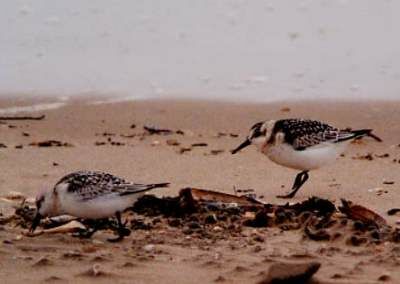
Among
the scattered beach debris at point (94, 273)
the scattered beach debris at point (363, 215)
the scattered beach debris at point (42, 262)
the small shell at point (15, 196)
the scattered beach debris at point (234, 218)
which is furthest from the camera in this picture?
the small shell at point (15, 196)

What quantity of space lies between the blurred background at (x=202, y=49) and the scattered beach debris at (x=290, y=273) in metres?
6.53

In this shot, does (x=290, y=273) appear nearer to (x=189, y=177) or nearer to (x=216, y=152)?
(x=189, y=177)

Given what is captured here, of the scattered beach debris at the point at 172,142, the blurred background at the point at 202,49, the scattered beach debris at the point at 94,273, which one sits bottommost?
the scattered beach debris at the point at 94,273

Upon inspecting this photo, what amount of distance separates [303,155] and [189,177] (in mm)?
905

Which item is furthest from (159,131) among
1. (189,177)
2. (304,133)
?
(304,133)

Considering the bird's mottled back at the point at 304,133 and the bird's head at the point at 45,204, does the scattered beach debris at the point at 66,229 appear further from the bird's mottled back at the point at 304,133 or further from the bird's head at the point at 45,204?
the bird's mottled back at the point at 304,133

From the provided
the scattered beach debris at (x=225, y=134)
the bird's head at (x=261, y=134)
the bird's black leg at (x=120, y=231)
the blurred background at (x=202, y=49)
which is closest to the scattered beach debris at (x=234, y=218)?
the bird's black leg at (x=120, y=231)

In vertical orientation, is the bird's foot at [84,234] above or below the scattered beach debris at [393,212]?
below

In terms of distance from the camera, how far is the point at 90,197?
6078 mm

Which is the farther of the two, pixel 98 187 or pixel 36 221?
pixel 36 221

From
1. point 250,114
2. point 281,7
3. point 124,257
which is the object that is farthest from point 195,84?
point 124,257

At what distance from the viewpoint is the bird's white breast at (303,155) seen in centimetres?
787

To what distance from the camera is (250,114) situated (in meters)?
11.0

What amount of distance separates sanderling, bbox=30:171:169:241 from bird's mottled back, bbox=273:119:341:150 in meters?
2.00
